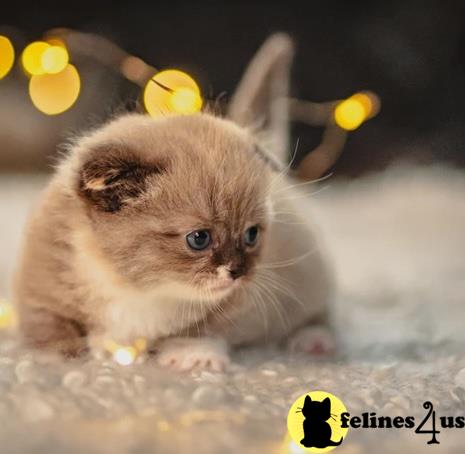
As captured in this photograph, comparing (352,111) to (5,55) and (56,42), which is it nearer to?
(56,42)

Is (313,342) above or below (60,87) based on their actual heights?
below

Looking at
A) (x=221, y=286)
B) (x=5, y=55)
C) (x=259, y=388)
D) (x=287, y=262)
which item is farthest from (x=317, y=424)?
(x=5, y=55)

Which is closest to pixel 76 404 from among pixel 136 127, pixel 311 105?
pixel 136 127

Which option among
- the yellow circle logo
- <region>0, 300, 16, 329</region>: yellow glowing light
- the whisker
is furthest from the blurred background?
the yellow circle logo

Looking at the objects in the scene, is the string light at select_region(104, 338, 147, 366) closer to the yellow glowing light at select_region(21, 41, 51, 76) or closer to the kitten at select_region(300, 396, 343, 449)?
the kitten at select_region(300, 396, 343, 449)

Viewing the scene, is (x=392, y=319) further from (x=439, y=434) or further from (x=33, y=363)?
(x=33, y=363)

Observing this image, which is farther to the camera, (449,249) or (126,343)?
(449,249)
